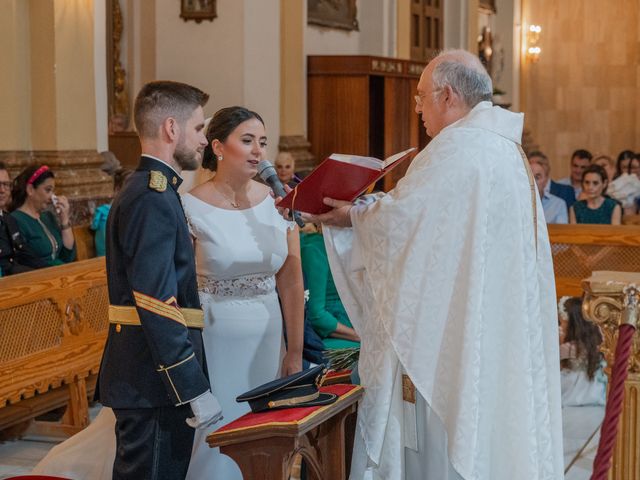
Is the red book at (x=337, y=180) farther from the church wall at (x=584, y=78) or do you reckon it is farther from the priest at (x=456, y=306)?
the church wall at (x=584, y=78)

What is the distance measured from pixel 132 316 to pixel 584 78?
1840 cm

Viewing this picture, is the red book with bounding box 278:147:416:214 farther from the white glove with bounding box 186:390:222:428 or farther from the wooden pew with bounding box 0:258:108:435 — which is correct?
the wooden pew with bounding box 0:258:108:435

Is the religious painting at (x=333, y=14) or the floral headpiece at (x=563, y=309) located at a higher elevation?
the religious painting at (x=333, y=14)

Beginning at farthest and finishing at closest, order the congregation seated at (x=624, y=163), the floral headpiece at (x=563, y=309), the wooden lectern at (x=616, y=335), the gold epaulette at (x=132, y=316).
→ the congregation seated at (x=624, y=163) → the floral headpiece at (x=563, y=309) → the wooden lectern at (x=616, y=335) → the gold epaulette at (x=132, y=316)

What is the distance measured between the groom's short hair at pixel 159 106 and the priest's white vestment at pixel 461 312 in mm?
701

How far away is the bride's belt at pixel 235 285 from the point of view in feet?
14.6

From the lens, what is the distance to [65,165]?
28.7 ft

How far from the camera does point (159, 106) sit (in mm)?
3719

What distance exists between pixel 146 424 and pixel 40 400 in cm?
291

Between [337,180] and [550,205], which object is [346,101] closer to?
[550,205]

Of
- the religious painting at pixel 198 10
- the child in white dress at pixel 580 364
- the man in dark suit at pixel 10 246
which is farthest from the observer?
the religious painting at pixel 198 10

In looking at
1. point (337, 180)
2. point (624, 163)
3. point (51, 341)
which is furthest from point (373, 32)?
point (337, 180)

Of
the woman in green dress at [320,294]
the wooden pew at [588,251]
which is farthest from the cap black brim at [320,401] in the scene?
the wooden pew at [588,251]

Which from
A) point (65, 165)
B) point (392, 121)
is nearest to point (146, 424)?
point (65, 165)
